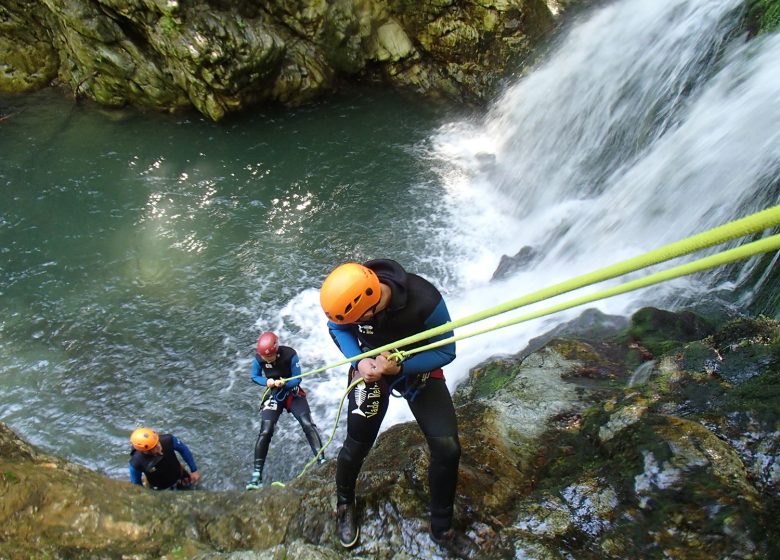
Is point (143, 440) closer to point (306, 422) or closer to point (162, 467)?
point (162, 467)

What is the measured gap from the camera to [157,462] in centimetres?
603

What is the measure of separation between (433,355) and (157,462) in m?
4.23

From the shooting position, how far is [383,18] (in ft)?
50.4

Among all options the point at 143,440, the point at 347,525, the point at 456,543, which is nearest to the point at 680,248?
the point at 456,543

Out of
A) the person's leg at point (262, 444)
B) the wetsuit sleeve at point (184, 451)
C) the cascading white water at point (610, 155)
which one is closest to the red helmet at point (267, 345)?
the person's leg at point (262, 444)

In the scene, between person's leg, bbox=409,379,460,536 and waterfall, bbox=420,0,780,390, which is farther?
waterfall, bbox=420,0,780,390

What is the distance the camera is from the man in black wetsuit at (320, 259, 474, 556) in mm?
3094

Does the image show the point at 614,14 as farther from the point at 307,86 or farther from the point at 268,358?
the point at 268,358

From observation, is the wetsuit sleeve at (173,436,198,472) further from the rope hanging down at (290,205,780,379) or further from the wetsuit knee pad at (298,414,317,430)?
the rope hanging down at (290,205,780,379)

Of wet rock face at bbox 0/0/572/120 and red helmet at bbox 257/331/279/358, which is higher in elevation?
wet rock face at bbox 0/0/572/120

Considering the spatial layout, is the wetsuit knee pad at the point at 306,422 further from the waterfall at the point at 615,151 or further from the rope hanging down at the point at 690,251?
the rope hanging down at the point at 690,251

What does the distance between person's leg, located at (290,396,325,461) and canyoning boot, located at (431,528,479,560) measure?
331 centimetres

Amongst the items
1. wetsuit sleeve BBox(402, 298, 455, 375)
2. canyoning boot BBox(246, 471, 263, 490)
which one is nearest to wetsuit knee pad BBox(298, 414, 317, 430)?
canyoning boot BBox(246, 471, 263, 490)

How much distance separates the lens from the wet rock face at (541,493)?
3334mm
